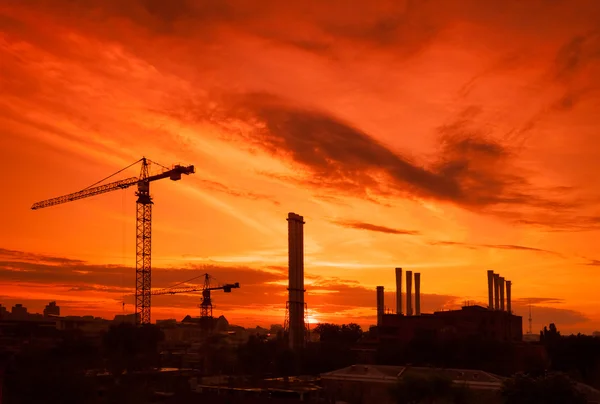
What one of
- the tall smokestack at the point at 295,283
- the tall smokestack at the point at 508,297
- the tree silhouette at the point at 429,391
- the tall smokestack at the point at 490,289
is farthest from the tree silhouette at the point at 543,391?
the tall smokestack at the point at 508,297

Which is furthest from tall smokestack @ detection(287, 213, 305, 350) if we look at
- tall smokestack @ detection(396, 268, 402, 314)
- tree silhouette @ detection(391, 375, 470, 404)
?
tall smokestack @ detection(396, 268, 402, 314)

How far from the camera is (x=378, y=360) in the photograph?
59.1 meters

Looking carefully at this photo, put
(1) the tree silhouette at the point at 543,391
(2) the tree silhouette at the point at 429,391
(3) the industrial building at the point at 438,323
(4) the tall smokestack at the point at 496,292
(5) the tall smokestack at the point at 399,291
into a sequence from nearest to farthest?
(1) the tree silhouette at the point at 543,391
(2) the tree silhouette at the point at 429,391
(3) the industrial building at the point at 438,323
(5) the tall smokestack at the point at 399,291
(4) the tall smokestack at the point at 496,292

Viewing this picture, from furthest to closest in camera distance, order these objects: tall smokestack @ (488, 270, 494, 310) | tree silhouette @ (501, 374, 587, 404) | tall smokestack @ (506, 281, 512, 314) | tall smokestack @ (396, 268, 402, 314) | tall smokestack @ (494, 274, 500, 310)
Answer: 1. tall smokestack @ (506, 281, 512, 314)
2. tall smokestack @ (494, 274, 500, 310)
3. tall smokestack @ (488, 270, 494, 310)
4. tall smokestack @ (396, 268, 402, 314)
5. tree silhouette @ (501, 374, 587, 404)

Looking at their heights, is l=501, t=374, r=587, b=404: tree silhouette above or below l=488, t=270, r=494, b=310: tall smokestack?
below

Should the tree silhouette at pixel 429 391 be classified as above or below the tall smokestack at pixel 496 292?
below

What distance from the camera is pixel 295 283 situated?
189ft

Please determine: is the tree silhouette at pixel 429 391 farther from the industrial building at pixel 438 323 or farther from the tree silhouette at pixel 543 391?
the industrial building at pixel 438 323

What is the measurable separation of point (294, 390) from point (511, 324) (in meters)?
54.4

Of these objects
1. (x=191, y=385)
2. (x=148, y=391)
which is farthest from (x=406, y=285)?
(x=148, y=391)

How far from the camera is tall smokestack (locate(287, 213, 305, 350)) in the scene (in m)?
57.4

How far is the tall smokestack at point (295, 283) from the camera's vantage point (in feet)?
188

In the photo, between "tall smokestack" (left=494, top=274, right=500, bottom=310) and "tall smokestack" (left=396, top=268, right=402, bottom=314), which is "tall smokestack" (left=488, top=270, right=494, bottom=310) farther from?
"tall smokestack" (left=396, top=268, right=402, bottom=314)

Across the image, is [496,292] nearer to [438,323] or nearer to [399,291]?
[399,291]
